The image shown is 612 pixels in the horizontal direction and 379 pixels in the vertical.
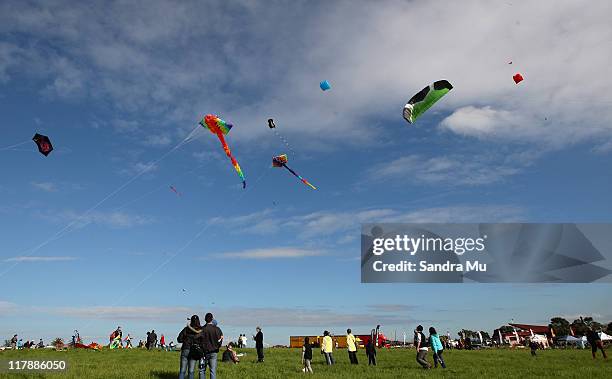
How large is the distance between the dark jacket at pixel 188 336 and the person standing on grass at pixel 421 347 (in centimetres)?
1129

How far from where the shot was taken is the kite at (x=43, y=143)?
23075 millimetres

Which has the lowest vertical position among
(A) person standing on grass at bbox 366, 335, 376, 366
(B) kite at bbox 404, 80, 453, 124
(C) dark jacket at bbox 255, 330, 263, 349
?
(A) person standing on grass at bbox 366, 335, 376, 366

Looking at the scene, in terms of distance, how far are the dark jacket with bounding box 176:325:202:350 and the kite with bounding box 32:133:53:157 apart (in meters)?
12.5

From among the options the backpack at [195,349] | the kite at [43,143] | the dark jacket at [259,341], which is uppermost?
the kite at [43,143]

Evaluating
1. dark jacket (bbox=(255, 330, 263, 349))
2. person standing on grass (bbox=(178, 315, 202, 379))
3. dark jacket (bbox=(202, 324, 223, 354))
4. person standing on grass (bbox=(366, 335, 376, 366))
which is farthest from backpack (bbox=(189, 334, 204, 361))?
dark jacket (bbox=(255, 330, 263, 349))

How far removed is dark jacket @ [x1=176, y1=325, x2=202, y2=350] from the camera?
14.5m

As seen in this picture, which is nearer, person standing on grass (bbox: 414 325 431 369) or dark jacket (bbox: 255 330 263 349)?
person standing on grass (bbox: 414 325 431 369)

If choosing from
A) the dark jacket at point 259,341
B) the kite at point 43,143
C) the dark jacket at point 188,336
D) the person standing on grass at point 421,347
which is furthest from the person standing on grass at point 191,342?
the kite at point 43,143

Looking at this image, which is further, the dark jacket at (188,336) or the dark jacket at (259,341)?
the dark jacket at (259,341)

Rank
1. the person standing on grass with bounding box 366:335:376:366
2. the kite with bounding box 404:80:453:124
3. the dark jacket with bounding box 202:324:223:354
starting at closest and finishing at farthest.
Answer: the dark jacket with bounding box 202:324:223:354, the kite with bounding box 404:80:453:124, the person standing on grass with bounding box 366:335:376:366

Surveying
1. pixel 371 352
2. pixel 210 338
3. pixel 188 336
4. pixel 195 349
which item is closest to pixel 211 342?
pixel 210 338

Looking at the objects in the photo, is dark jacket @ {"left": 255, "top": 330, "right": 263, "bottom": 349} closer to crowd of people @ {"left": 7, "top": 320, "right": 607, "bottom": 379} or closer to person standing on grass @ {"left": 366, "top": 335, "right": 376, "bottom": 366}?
crowd of people @ {"left": 7, "top": 320, "right": 607, "bottom": 379}

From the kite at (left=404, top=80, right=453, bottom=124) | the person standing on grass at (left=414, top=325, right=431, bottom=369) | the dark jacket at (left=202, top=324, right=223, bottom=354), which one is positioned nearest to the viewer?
the dark jacket at (left=202, top=324, right=223, bottom=354)

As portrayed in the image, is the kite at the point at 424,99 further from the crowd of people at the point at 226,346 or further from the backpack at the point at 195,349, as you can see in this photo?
the backpack at the point at 195,349
